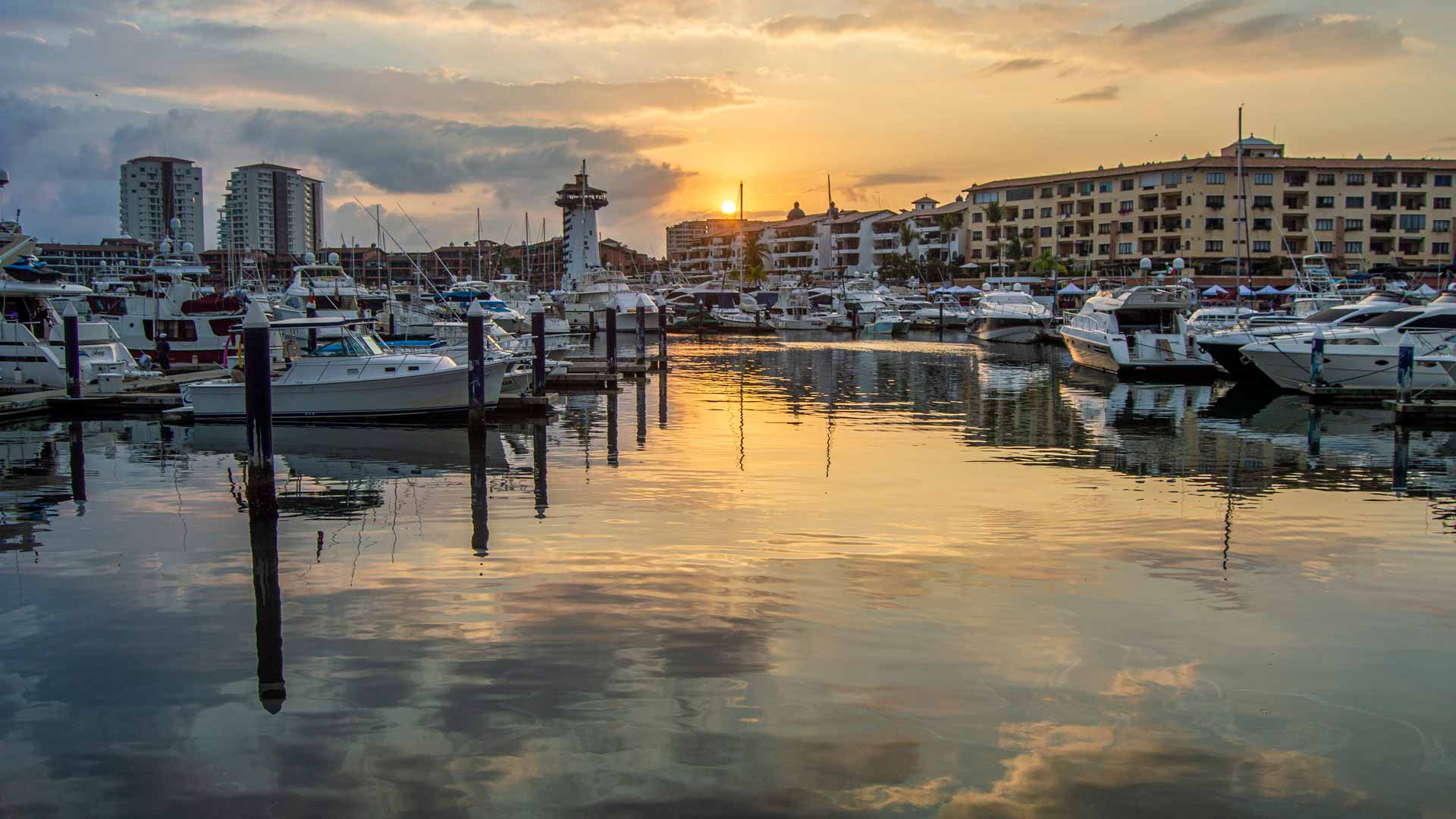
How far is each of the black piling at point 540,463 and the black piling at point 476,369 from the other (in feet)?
4.08

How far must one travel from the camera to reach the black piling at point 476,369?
23.4 meters

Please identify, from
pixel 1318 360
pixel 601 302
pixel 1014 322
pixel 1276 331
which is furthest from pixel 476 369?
pixel 601 302

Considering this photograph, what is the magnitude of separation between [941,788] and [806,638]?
2802 millimetres

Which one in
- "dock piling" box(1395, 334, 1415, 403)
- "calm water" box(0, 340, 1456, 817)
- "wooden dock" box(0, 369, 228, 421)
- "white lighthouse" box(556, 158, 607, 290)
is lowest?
"calm water" box(0, 340, 1456, 817)

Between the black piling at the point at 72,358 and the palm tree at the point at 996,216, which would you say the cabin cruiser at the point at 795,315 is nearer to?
the palm tree at the point at 996,216

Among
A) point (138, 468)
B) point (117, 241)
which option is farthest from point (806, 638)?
point (117, 241)

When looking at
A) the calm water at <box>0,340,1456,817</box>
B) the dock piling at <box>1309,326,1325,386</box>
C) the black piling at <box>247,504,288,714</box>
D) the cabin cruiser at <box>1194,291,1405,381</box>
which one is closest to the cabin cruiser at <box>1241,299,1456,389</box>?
the dock piling at <box>1309,326,1325,386</box>

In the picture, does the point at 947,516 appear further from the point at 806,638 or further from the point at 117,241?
the point at 117,241

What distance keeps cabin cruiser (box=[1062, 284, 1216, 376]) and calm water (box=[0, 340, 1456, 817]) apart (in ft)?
61.1

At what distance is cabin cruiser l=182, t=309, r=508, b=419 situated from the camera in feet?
82.6

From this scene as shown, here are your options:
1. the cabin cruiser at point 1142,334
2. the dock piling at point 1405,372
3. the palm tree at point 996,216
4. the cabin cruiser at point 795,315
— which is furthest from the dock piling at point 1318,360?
the palm tree at point 996,216

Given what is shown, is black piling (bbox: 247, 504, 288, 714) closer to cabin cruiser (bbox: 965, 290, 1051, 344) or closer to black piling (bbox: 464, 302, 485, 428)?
black piling (bbox: 464, 302, 485, 428)

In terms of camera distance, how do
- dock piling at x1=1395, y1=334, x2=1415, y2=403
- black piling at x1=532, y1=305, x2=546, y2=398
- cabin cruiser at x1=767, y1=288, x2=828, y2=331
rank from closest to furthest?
dock piling at x1=1395, y1=334, x2=1415, y2=403 < black piling at x1=532, y1=305, x2=546, y2=398 < cabin cruiser at x1=767, y1=288, x2=828, y2=331

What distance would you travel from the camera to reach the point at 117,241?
6688 inches
